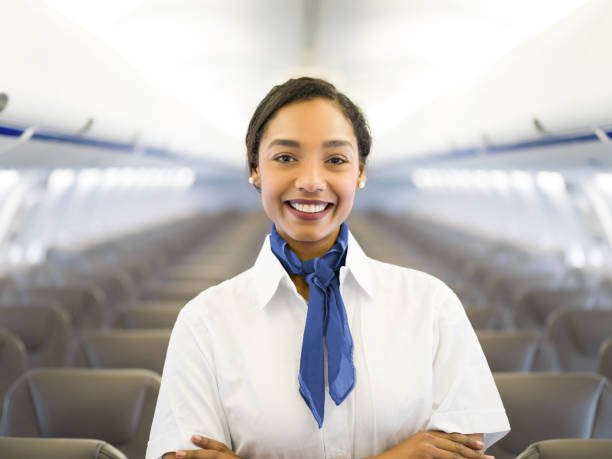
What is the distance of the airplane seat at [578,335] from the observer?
473 cm

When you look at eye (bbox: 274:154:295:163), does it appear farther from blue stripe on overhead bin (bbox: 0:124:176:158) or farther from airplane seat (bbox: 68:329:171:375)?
blue stripe on overhead bin (bbox: 0:124:176:158)

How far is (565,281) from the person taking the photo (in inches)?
347

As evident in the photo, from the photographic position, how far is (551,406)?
10.8ft

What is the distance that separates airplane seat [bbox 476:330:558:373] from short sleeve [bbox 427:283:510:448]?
2.19 meters

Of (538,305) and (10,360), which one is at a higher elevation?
(538,305)

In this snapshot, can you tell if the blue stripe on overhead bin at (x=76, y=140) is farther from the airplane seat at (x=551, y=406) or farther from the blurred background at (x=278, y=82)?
the airplane seat at (x=551, y=406)

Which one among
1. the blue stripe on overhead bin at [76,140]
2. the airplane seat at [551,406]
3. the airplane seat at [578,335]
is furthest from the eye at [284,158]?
the airplane seat at [578,335]

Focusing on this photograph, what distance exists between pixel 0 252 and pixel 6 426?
7.84 metres

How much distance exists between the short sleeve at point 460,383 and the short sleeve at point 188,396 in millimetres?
558

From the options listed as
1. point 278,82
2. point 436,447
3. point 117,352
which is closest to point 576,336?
point 117,352

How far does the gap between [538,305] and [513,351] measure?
1.83m

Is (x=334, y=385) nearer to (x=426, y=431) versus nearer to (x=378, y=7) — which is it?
(x=426, y=431)

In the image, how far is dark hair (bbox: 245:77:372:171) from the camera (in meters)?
2.00

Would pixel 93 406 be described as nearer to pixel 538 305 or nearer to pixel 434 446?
pixel 434 446
